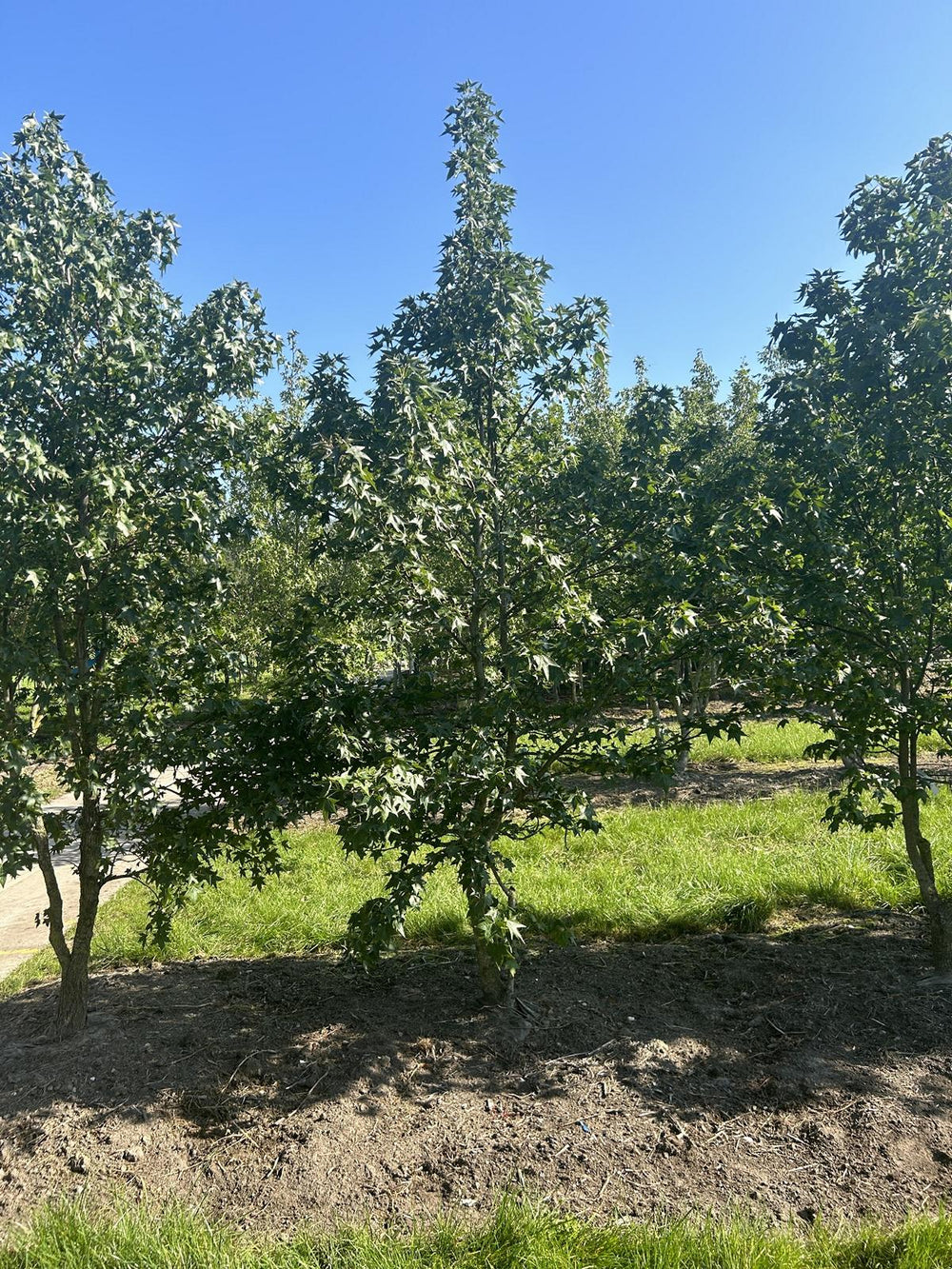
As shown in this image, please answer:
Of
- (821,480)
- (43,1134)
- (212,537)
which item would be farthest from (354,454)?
(43,1134)

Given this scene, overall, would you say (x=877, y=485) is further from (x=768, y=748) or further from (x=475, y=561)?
(x=768, y=748)

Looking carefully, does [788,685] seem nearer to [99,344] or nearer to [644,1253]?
[644,1253]

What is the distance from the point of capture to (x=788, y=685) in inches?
178

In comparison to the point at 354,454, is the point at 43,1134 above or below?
below

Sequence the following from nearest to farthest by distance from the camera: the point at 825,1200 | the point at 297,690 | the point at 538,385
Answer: the point at 825,1200
the point at 297,690
the point at 538,385

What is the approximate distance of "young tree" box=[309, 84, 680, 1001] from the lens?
3.90 meters

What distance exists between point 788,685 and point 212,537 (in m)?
3.43

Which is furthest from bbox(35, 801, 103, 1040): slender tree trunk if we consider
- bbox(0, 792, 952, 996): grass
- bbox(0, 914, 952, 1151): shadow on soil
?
bbox(0, 792, 952, 996): grass

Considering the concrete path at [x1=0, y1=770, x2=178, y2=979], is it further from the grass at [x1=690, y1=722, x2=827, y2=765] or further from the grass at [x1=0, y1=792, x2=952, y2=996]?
the grass at [x1=690, y1=722, x2=827, y2=765]

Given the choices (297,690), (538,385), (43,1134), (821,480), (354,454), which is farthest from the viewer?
(821,480)

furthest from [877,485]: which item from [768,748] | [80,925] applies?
[768,748]

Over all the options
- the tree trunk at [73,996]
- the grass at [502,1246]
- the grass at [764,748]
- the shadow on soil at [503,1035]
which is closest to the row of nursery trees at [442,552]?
the tree trunk at [73,996]

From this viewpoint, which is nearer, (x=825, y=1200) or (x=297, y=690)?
(x=825, y=1200)

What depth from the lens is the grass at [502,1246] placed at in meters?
2.92
